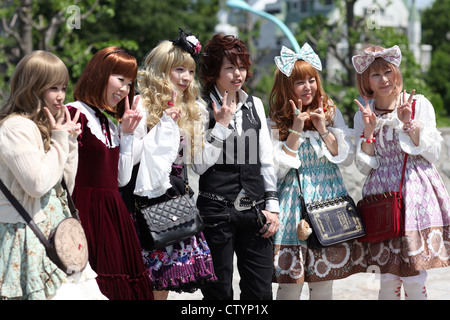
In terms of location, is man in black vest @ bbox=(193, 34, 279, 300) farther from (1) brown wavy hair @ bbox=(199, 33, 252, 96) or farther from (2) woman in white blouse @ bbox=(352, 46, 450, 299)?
(2) woman in white blouse @ bbox=(352, 46, 450, 299)

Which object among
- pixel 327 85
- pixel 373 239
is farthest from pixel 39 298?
pixel 327 85

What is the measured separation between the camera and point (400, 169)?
148 inches

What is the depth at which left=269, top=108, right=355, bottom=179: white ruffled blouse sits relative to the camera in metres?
3.71

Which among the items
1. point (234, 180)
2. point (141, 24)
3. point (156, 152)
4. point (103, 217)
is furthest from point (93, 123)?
point (141, 24)

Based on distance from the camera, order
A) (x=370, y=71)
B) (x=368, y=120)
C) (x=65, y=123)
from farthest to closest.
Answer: (x=370, y=71), (x=368, y=120), (x=65, y=123)

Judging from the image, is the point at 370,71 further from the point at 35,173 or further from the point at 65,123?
the point at 35,173

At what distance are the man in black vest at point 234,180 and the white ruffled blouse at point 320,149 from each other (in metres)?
A: 0.09

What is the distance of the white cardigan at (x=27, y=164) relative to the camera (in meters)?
2.58

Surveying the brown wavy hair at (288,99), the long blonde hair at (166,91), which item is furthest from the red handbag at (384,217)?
the long blonde hair at (166,91)

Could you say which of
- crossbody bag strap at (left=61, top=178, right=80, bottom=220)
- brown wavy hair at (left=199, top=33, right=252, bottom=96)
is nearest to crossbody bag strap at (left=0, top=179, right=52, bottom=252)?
crossbody bag strap at (left=61, top=178, right=80, bottom=220)

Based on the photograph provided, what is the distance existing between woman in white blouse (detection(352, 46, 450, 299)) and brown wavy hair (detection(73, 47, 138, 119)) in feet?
4.97

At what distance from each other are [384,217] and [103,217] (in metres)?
1.77
